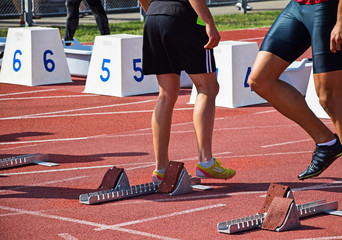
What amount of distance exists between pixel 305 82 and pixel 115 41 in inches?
107

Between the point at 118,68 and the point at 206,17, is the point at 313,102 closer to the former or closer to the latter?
the point at 118,68

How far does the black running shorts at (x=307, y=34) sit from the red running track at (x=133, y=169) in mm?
979

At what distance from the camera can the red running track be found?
491cm

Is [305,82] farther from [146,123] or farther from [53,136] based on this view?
[53,136]

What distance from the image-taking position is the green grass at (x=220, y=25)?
20125mm

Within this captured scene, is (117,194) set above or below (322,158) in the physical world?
below

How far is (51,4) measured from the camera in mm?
24953

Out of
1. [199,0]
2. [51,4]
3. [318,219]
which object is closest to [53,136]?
[199,0]

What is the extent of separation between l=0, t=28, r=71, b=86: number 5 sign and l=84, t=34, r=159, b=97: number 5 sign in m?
1.14

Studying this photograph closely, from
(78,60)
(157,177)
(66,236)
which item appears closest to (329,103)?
(157,177)

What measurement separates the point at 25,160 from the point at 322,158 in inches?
103

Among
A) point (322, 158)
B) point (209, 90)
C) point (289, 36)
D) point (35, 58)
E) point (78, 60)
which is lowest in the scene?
point (78, 60)

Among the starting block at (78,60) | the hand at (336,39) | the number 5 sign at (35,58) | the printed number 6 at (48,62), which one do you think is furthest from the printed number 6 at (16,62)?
the hand at (336,39)

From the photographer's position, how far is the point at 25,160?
6.86 meters
